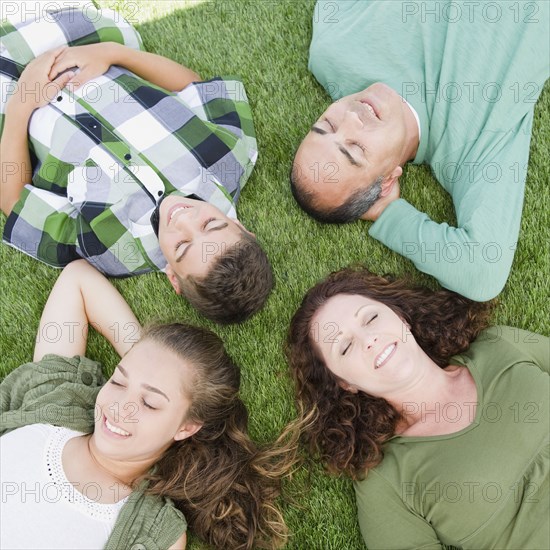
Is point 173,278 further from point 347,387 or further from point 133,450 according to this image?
point 347,387

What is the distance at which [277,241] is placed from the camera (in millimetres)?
3283

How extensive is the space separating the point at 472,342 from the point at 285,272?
1.03 m

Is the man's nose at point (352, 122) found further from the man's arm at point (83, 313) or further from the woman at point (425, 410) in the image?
the man's arm at point (83, 313)

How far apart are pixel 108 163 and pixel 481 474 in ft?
7.64

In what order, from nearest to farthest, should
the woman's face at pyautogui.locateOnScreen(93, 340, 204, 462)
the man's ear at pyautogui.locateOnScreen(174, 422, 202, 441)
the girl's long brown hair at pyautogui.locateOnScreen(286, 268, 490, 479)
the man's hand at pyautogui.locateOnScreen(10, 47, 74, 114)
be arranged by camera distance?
1. the woman's face at pyautogui.locateOnScreen(93, 340, 204, 462)
2. the man's ear at pyautogui.locateOnScreen(174, 422, 202, 441)
3. the girl's long brown hair at pyautogui.locateOnScreen(286, 268, 490, 479)
4. the man's hand at pyautogui.locateOnScreen(10, 47, 74, 114)

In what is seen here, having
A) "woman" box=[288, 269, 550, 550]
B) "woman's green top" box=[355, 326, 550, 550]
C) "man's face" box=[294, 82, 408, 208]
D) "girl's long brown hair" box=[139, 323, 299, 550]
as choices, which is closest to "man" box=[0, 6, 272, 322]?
"girl's long brown hair" box=[139, 323, 299, 550]

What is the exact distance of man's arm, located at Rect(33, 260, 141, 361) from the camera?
9.80ft

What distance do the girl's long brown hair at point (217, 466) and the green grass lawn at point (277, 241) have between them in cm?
18

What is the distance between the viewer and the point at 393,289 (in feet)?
9.76

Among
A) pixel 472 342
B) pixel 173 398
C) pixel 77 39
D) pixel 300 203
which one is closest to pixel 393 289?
pixel 472 342

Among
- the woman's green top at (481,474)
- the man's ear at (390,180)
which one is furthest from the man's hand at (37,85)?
the woman's green top at (481,474)

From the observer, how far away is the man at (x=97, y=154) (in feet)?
10.1

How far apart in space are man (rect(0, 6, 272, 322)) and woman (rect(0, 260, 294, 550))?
15.3 inches

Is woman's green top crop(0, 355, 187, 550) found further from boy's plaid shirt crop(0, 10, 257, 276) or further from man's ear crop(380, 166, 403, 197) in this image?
man's ear crop(380, 166, 403, 197)
